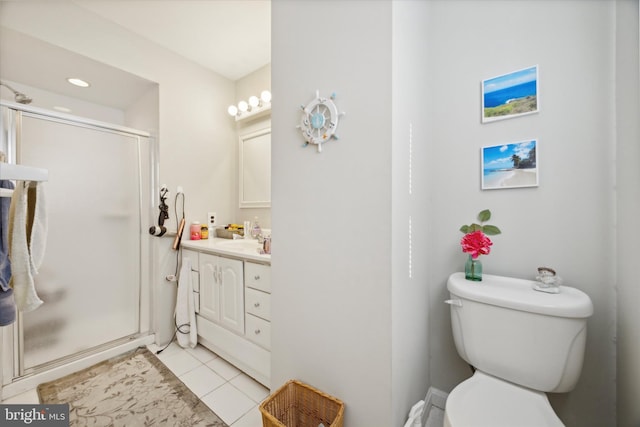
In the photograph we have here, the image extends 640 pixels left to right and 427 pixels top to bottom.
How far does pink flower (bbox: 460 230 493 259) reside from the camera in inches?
43.9

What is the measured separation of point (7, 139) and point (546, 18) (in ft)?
9.91

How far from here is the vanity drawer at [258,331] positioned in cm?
142

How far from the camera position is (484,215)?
3.94 feet

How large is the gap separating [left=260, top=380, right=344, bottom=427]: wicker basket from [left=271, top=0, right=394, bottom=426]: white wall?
0.04 meters

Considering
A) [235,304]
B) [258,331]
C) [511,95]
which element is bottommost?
[258,331]

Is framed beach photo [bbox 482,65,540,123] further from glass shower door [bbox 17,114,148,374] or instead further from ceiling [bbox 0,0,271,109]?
glass shower door [bbox 17,114,148,374]

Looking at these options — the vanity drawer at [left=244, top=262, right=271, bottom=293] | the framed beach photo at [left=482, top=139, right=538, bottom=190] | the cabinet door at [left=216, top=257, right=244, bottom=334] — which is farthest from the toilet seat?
the cabinet door at [left=216, top=257, right=244, bottom=334]

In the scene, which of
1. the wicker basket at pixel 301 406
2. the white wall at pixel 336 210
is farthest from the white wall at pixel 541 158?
the wicker basket at pixel 301 406

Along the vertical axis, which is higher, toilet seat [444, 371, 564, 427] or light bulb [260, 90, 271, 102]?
light bulb [260, 90, 271, 102]

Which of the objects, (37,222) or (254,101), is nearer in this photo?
(37,222)

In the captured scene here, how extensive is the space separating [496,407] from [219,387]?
4.99 ft

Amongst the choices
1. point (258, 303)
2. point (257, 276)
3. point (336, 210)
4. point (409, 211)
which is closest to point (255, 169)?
point (257, 276)

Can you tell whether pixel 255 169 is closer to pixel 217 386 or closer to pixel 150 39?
pixel 150 39

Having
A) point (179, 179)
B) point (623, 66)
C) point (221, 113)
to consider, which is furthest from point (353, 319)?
point (221, 113)
